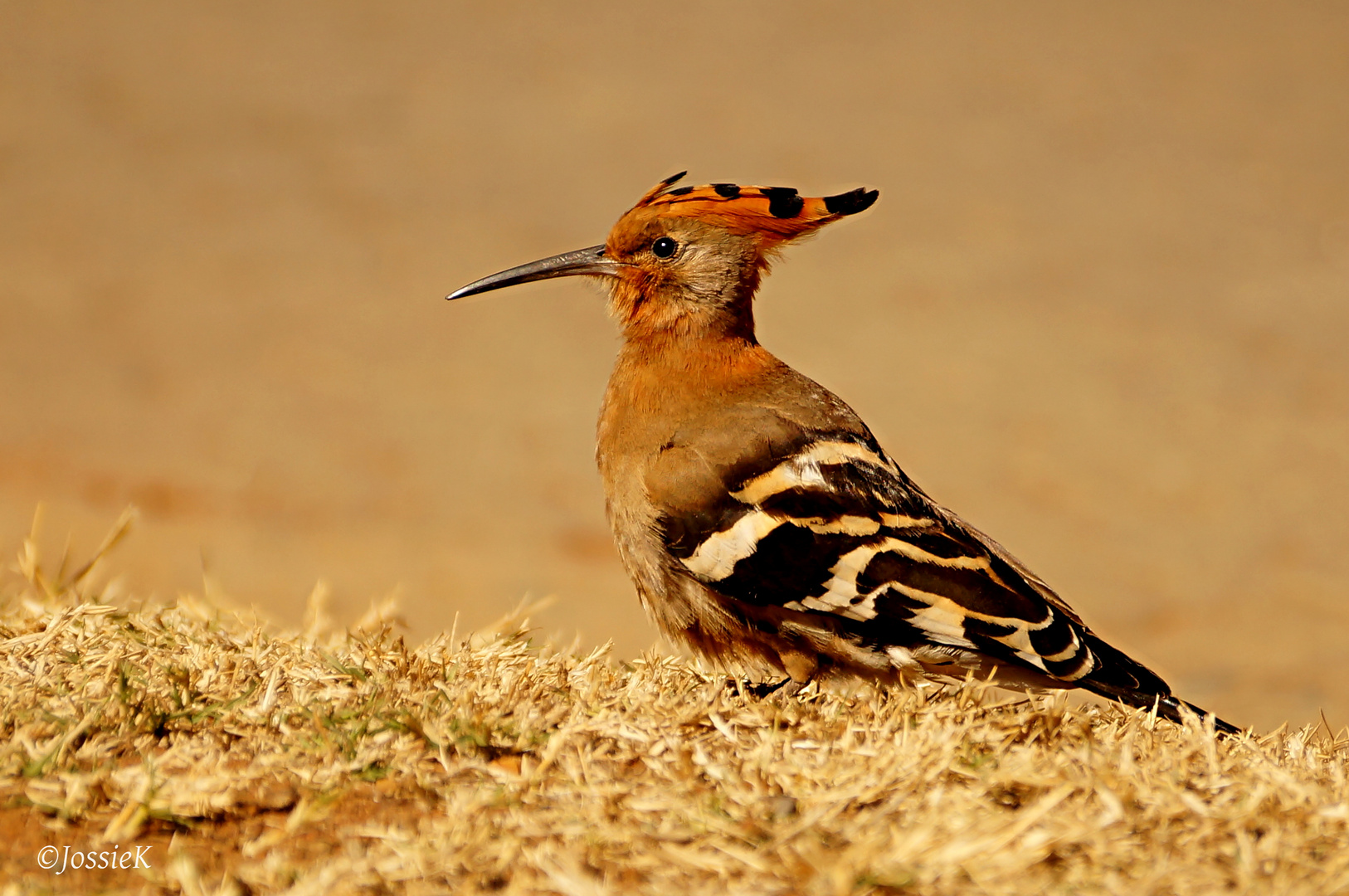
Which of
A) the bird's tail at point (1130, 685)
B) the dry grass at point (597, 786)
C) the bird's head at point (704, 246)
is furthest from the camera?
the bird's head at point (704, 246)

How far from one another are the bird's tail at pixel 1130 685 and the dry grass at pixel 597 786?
7 centimetres

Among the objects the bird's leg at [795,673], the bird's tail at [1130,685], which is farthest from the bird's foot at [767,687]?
the bird's tail at [1130,685]

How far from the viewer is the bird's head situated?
3.04m

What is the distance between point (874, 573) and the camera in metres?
2.49

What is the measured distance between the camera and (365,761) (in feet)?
5.88

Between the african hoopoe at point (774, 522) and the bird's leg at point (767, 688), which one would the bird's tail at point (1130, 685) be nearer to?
the african hoopoe at point (774, 522)


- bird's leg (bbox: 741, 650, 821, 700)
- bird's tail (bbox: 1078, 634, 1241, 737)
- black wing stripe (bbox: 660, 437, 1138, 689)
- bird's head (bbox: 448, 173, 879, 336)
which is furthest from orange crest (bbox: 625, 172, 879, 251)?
bird's tail (bbox: 1078, 634, 1241, 737)

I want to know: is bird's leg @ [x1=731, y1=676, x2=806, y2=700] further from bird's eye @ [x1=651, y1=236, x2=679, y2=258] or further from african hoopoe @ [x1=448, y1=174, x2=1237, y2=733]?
bird's eye @ [x1=651, y1=236, x2=679, y2=258]

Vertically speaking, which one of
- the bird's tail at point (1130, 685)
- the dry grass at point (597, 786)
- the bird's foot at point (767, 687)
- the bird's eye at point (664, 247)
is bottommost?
the dry grass at point (597, 786)

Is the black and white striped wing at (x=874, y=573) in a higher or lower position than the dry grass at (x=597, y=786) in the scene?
higher

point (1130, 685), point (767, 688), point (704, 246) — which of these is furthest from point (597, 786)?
point (704, 246)

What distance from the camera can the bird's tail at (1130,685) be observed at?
93.4 inches

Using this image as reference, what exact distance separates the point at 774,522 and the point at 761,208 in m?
0.89

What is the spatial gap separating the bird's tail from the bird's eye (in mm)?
1320
